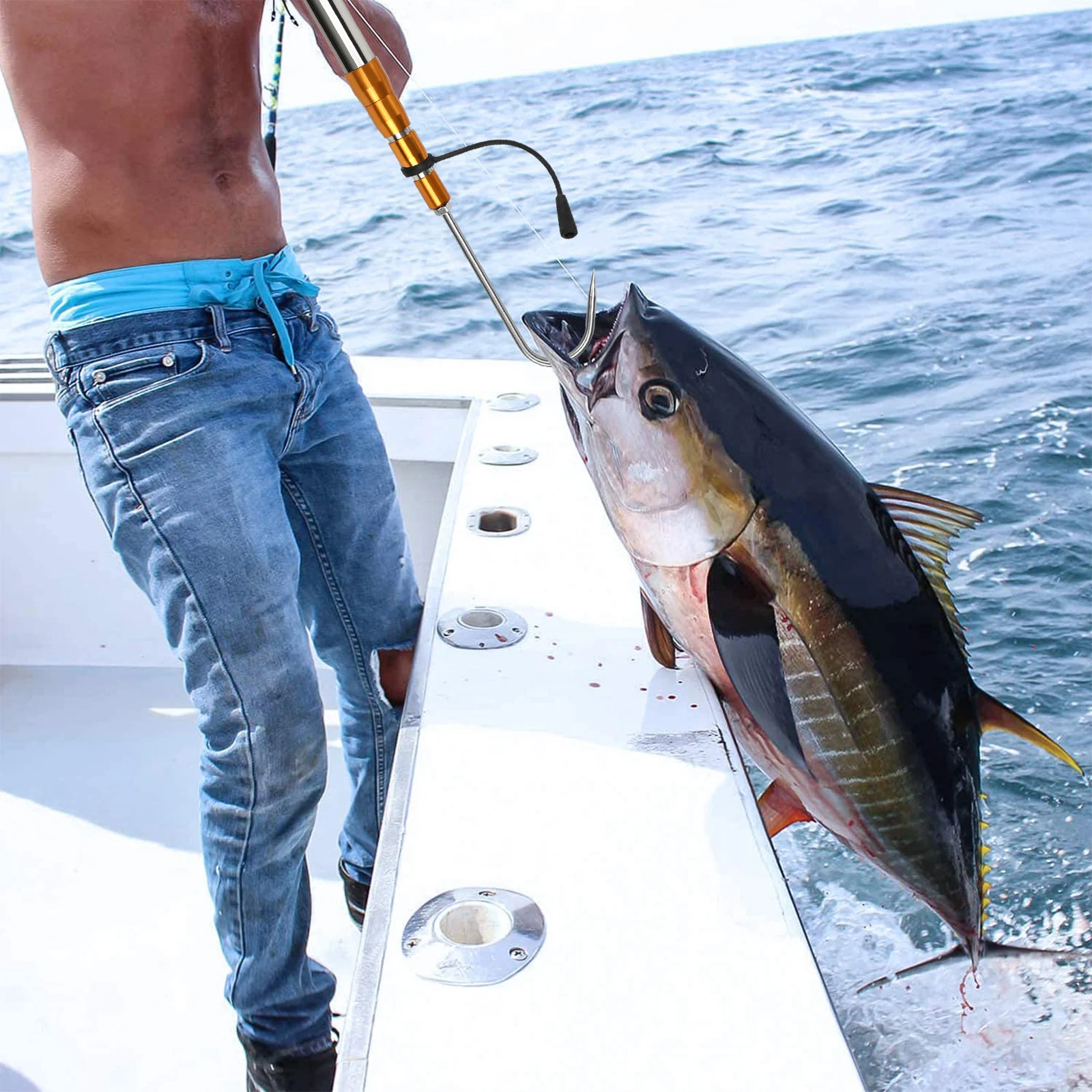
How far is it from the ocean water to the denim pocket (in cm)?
60

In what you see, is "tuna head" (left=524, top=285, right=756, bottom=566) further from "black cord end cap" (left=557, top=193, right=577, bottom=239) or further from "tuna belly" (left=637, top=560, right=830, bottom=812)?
"black cord end cap" (left=557, top=193, right=577, bottom=239)

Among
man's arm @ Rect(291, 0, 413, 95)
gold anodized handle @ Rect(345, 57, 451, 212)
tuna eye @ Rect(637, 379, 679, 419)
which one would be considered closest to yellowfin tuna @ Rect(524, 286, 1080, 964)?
tuna eye @ Rect(637, 379, 679, 419)

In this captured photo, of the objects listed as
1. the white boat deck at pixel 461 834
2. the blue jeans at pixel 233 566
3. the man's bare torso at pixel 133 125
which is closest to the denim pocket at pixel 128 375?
the blue jeans at pixel 233 566

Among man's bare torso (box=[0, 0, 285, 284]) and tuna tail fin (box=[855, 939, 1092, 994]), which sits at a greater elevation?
man's bare torso (box=[0, 0, 285, 284])

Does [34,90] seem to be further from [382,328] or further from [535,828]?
[382,328]

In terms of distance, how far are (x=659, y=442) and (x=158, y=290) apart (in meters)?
0.65

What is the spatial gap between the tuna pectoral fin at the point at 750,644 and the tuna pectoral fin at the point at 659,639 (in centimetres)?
15

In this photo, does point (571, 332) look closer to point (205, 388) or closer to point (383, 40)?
point (205, 388)

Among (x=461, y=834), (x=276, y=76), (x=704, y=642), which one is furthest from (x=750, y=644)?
(x=276, y=76)

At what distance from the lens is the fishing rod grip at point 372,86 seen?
4.41ft

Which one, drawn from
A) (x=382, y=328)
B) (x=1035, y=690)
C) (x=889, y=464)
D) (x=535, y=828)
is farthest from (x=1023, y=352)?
(x=535, y=828)

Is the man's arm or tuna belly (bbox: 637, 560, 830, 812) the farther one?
the man's arm

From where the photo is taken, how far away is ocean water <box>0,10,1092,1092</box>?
7.12ft

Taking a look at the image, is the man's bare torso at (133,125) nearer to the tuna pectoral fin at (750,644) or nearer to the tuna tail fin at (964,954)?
the tuna pectoral fin at (750,644)
